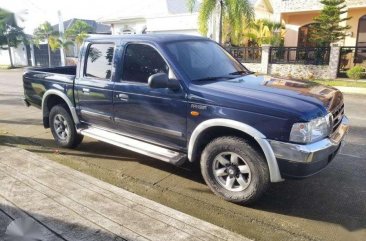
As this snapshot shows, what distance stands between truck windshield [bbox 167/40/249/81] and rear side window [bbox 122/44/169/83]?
0.72 feet

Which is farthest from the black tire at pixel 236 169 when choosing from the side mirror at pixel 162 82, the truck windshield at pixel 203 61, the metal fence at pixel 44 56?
the metal fence at pixel 44 56

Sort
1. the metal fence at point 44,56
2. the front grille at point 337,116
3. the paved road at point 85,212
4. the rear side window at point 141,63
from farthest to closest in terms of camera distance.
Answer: the metal fence at point 44,56
the rear side window at point 141,63
the front grille at point 337,116
the paved road at point 85,212

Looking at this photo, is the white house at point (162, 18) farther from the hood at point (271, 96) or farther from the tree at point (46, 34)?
the hood at point (271, 96)

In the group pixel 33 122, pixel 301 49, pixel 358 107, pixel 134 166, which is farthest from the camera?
pixel 301 49

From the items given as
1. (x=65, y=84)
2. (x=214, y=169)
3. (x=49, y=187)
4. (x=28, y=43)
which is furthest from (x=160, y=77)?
(x=28, y=43)

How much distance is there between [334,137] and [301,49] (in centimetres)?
1531

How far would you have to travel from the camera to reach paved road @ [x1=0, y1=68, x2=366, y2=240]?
3459 mm

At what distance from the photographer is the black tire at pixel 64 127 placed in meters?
5.78

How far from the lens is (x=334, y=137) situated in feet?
12.4

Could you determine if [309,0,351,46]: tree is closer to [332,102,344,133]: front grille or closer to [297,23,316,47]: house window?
[297,23,316,47]: house window

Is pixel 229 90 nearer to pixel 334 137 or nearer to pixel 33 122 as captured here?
pixel 334 137

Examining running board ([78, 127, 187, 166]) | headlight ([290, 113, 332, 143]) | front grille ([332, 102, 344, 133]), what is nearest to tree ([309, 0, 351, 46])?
front grille ([332, 102, 344, 133])

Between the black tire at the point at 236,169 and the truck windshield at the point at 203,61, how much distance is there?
0.95 meters

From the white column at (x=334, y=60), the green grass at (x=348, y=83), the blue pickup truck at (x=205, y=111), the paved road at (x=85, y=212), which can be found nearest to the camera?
the paved road at (x=85, y=212)
